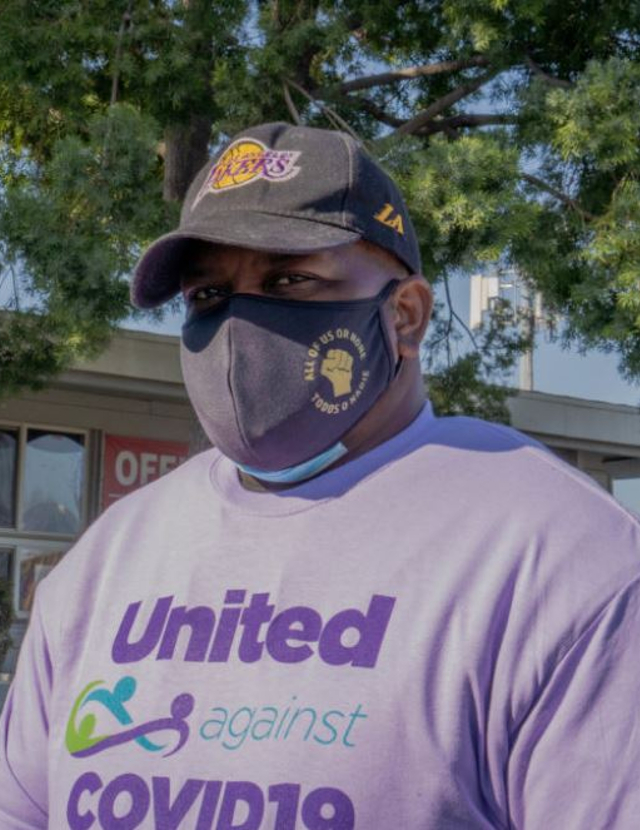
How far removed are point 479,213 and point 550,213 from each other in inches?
77.1

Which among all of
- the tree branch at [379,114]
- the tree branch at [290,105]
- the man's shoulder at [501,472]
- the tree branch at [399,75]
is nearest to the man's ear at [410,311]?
the man's shoulder at [501,472]

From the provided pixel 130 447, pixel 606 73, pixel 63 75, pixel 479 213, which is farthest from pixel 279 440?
pixel 130 447

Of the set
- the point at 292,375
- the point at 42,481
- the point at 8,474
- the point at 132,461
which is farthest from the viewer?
the point at 132,461

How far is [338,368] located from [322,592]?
0.94ft

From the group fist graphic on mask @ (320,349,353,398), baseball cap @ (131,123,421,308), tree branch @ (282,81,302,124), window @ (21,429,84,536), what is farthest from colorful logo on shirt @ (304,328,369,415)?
window @ (21,429,84,536)

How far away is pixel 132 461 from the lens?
15.4m

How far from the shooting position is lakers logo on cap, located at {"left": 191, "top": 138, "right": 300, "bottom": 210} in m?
1.59

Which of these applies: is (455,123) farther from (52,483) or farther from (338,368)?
(338,368)

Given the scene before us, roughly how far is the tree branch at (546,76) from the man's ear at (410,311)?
8604mm

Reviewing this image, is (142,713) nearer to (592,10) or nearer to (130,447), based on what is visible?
(592,10)

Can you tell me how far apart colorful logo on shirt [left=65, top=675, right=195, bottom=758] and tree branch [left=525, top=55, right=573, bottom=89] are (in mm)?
8937

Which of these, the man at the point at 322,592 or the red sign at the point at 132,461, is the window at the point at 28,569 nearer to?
the red sign at the point at 132,461

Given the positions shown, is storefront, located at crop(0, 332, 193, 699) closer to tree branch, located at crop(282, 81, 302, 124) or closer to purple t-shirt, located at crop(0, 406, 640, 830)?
tree branch, located at crop(282, 81, 302, 124)

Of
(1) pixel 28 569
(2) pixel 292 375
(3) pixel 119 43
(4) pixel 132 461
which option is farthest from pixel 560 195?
(2) pixel 292 375
